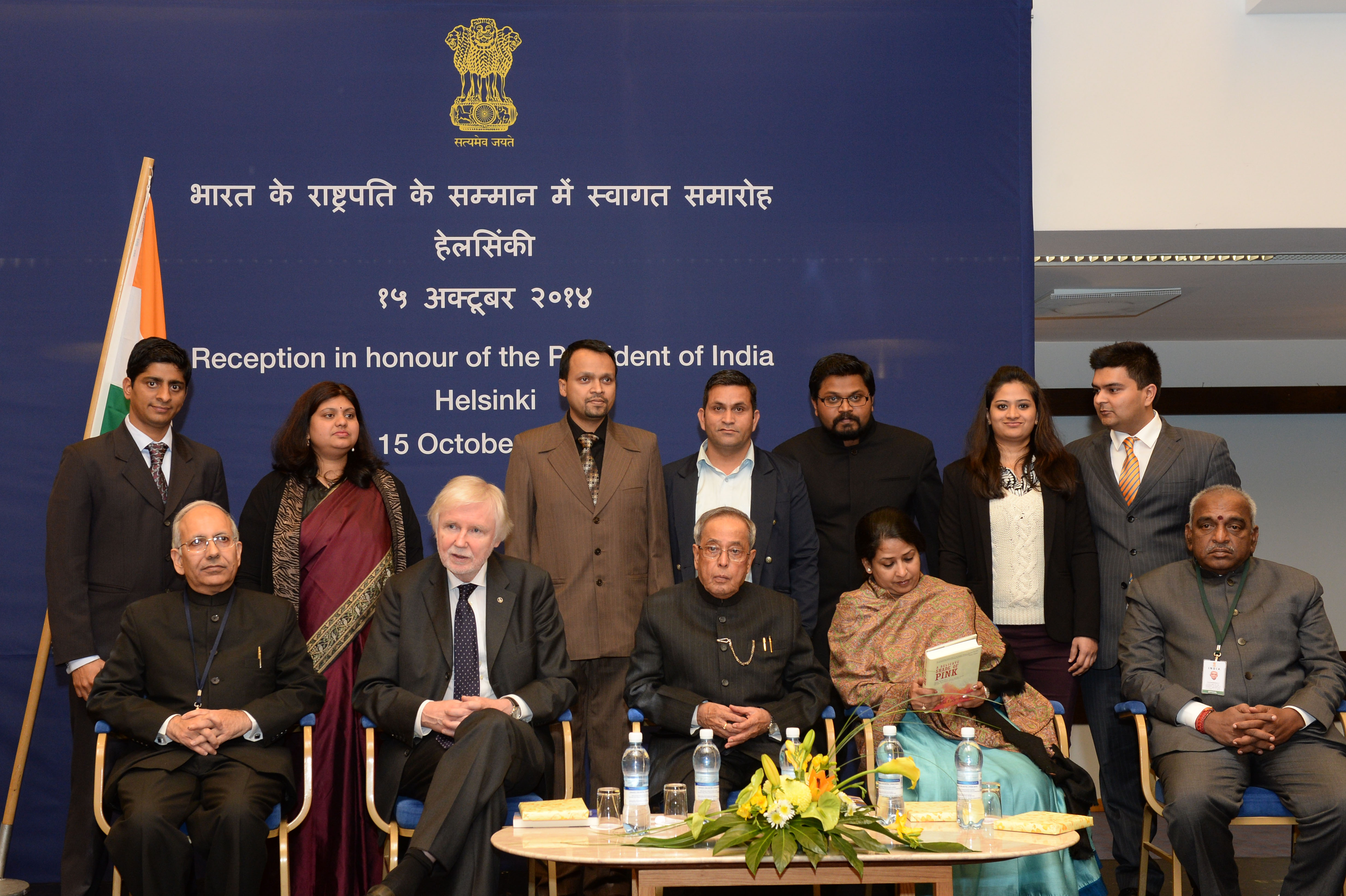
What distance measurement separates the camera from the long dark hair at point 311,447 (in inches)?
152

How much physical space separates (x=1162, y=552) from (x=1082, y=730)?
3080 millimetres

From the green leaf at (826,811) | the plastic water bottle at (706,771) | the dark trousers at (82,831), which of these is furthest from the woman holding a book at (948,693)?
the dark trousers at (82,831)

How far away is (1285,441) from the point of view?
28.8 feet

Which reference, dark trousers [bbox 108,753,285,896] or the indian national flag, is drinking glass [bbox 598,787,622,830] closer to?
dark trousers [bbox 108,753,285,896]

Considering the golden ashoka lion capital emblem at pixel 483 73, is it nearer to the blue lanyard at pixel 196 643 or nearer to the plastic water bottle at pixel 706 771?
the blue lanyard at pixel 196 643

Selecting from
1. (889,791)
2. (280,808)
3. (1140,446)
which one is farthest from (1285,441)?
(280,808)

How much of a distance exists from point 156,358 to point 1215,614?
372 cm

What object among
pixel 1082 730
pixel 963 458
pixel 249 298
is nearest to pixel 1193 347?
pixel 1082 730

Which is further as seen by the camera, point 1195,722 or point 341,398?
point 341,398

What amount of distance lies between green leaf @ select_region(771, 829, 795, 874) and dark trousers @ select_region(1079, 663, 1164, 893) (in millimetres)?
1954

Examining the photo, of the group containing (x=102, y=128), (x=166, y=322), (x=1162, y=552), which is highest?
(x=102, y=128)

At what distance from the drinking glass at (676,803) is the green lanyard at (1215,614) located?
187cm

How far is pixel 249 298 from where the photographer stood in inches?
180

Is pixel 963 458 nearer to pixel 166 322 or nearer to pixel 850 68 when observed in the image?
pixel 850 68
